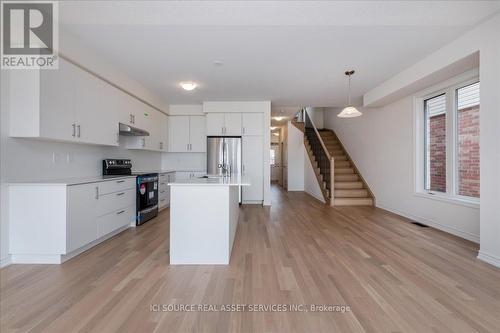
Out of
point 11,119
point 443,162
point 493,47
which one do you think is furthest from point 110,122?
point 443,162

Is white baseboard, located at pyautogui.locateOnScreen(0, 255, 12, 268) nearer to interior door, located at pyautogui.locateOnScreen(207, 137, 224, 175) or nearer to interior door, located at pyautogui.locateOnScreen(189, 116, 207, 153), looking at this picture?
interior door, located at pyautogui.locateOnScreen(207, 137, 224, 175)

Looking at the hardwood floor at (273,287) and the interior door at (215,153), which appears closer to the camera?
the hardwood floor at (273,287)

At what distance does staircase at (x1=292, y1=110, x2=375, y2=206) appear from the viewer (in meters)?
5.68

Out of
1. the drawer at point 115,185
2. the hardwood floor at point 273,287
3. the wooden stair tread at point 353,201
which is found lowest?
the hardwood floor at point 273,287

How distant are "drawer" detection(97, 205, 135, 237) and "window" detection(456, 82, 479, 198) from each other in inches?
208

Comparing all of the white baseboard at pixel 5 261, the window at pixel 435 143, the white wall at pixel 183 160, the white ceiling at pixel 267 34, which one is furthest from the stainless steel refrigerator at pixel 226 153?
the window at pixel 435 143

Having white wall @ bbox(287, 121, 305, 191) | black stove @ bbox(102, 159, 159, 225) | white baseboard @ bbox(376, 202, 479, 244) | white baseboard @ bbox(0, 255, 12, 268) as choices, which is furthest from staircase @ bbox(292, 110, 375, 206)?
white baseboard @ bbox(0, 255, 12, 268)

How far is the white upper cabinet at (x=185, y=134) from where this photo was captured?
5980 mm

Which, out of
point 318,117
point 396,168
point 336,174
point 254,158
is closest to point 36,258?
point 254,158

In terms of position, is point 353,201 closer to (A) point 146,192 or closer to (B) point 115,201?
(A) point 146,192

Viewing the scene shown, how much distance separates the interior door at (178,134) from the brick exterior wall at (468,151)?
560cm

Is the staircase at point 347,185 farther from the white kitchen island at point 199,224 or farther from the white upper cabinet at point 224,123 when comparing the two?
the white kitchen island at point 199,224

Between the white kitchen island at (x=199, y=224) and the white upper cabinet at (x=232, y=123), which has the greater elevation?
the white upper cabinet at (x=232, y=123)

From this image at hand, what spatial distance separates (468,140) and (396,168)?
157cm
